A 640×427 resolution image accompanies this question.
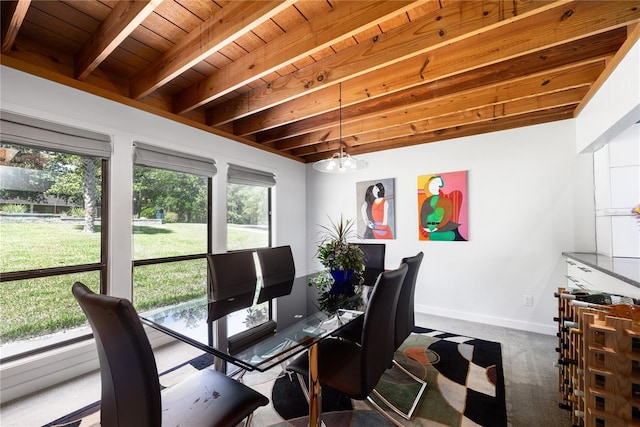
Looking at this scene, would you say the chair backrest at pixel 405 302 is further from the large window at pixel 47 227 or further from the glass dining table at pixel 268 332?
the large window at pixel 47 227

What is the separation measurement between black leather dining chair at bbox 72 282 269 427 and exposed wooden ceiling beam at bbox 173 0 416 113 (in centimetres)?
176

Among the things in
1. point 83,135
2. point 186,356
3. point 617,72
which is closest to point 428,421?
point 186,356

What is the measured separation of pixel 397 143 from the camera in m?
3.82

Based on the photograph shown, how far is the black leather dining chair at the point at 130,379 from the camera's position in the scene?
0.85 metres

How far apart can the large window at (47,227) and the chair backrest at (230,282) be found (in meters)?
1.09

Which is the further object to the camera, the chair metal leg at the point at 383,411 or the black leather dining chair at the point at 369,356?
the chair metal leg at the point at 383,411

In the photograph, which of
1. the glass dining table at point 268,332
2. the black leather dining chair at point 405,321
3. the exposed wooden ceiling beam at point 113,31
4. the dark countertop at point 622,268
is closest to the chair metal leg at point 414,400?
the black leather dining chair at point 405,321

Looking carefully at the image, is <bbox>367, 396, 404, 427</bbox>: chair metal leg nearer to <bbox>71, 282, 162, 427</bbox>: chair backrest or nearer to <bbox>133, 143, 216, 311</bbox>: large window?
<bbox>71, 282, 162, 427</bbox>: chair backrest

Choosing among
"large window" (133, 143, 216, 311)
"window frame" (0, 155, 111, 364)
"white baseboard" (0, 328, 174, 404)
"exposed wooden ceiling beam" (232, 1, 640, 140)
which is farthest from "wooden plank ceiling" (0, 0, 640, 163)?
"white baseboard" (0, 328, 174, 404)

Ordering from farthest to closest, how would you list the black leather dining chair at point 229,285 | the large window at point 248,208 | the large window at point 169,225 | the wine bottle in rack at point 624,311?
the large window at point 248,208 < the large window at point 169,225 < the black leather dining chair at point 229,285 < the wine bottle in rack at point 624,311

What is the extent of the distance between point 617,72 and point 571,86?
33cm

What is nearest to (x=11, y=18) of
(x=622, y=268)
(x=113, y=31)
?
(x=113, y=31)

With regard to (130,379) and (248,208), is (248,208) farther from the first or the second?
(130,379)

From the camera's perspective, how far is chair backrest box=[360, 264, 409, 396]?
1.27 metres
